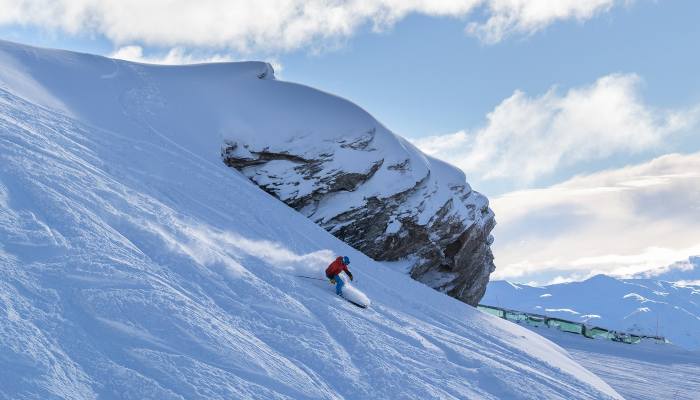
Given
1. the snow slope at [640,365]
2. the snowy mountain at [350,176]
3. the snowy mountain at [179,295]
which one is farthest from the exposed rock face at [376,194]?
the snow slope at [640,365]

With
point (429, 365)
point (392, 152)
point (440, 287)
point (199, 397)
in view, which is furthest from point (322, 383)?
point (440, 287)

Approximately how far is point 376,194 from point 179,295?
1598 centimetres

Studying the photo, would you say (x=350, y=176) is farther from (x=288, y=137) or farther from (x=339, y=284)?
(x=339, y=284)

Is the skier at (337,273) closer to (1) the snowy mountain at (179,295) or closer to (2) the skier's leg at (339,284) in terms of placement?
(2) the skier's leg at (339,284)

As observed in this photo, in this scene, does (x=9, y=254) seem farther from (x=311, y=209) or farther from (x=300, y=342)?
(x=311, y=209)

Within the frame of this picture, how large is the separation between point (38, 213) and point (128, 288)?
2436 mm

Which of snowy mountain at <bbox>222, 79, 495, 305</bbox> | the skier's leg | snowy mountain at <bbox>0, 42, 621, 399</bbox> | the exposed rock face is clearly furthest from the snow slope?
the skier's leg

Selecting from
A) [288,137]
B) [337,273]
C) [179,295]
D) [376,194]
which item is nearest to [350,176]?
[376,194]

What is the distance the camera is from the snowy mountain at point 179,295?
7203 mm

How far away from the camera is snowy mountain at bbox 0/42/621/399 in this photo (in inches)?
284

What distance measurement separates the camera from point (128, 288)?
341 inches

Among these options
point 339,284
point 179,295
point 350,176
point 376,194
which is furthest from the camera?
point 376,194

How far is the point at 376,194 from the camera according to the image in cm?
2466

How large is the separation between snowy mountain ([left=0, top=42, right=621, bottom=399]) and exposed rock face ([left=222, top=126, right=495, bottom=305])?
8.94ft
